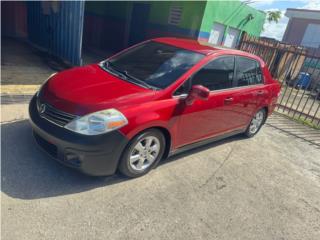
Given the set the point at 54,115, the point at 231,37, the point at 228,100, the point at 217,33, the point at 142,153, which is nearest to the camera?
the point at 54,115

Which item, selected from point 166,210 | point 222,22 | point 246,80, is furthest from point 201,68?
point 222,22

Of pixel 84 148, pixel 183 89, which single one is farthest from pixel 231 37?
pixel 84 148

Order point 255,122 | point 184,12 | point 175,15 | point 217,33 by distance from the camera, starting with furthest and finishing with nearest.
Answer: point 217,33 < point 175,15 < point 184,12 < point 255,122

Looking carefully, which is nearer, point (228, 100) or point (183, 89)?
point (183, 89)

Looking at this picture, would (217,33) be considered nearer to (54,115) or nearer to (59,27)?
(59,27)

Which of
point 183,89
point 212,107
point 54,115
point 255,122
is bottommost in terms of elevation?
point 255,122

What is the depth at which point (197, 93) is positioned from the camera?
3.34 m

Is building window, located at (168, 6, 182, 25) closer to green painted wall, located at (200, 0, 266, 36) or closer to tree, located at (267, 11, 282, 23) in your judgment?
green painted wall, located at (200, 0, 266, 36)

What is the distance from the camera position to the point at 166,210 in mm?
3023

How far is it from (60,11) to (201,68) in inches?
231

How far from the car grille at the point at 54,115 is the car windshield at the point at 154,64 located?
39.5 inches

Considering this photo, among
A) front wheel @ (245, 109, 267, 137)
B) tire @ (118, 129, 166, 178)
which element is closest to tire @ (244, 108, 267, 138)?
front wheel @ (245, 109, 267, 137)

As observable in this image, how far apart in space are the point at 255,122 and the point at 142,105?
308 centimetres

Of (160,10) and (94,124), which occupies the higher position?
(160,10)
